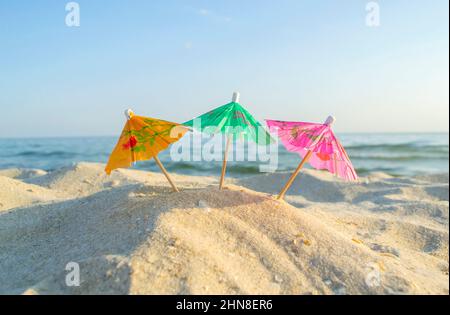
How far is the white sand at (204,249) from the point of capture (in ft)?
6.61

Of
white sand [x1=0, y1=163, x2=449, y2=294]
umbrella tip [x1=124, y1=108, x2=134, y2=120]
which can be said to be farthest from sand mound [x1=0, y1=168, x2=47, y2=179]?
umbrella tip [x1=124, y1=108, x2=134, y2=120]

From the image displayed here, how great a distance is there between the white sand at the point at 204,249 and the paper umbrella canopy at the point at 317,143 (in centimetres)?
47

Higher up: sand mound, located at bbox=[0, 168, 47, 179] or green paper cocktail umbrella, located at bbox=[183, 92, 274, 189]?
green paper cocktail umbrella, located at bbox=[183, 92, 274, 189]

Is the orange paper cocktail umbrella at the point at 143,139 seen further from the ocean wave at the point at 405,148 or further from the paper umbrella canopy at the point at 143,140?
the ocean wave at the point at 405,148

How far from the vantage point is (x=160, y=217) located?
8.38 ft

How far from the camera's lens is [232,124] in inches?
105

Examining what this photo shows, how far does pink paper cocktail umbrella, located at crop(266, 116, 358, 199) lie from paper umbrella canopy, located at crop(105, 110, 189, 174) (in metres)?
0.81

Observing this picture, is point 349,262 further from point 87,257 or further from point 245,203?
point 87,257

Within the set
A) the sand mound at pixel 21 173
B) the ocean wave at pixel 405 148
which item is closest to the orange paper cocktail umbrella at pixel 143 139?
the sand mound at pixel 21 173

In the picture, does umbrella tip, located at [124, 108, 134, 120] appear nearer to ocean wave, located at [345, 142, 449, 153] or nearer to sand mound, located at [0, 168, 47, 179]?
sand mound, located at [0, 168, 47, 179]

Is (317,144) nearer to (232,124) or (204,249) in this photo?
(232,124)

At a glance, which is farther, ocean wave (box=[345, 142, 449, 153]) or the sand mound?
ocean wave (box=[345, 142, 449, 153])

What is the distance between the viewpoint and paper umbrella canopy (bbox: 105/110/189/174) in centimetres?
264
